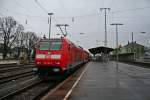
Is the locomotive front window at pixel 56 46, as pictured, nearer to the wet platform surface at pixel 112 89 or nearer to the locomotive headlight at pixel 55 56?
the locomotive headlight at pixel 55 56

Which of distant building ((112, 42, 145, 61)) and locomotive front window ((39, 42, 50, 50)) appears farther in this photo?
distant building ((112, 42, 145, 61))

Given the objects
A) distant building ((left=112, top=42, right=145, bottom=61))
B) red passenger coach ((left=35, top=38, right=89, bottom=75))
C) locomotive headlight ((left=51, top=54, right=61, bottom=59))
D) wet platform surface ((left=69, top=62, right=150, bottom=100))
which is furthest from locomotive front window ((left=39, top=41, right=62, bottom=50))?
distant building ((left=112, top=42, right=145, bottom=61))

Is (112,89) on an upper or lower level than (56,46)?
lower

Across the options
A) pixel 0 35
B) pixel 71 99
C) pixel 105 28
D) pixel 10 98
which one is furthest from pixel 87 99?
pixel 0 35

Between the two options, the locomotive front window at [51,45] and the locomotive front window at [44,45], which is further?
the locomotive front window at [44,45]

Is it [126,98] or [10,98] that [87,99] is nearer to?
[126,98]

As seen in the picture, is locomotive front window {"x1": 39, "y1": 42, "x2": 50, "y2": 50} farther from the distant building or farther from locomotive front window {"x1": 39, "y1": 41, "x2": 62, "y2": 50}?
the distant building

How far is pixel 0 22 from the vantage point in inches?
2709

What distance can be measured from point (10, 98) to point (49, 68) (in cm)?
622

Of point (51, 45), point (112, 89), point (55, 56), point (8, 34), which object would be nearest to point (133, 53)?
point (8, 34)

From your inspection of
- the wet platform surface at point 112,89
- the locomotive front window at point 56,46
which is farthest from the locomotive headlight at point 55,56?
the wet platform surface at point 112,89

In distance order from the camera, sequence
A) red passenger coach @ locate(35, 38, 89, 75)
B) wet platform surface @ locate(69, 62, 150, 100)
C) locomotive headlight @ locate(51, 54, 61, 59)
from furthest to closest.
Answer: locomotive headlight @ locate(51, 54, 61, 59) → red passenger coach @ locate(35, 38, 89, 75) → wet platform surface @ locate(69, 62, 150, 100)

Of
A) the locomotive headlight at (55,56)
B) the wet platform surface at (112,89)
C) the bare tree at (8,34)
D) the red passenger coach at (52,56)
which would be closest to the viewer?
the wet platform surface at (112,89)

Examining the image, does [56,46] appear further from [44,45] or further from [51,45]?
[44,45]
